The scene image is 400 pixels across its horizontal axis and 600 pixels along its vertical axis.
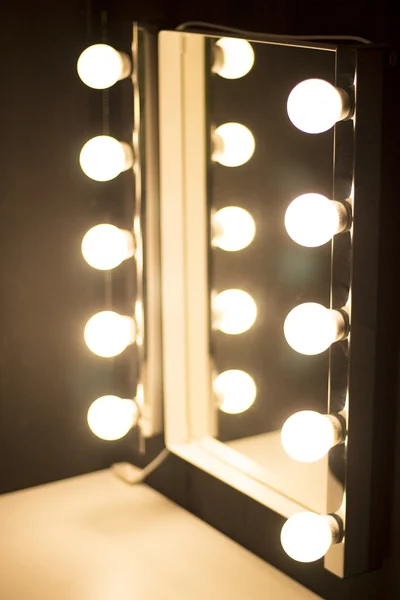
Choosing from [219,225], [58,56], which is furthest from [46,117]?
A: [219,225]

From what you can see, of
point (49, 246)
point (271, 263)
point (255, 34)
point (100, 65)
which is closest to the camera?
point (255, 34)

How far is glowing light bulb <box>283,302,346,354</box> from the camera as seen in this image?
2.77ft

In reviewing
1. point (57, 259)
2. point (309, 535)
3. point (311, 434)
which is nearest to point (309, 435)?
point (311, 434)

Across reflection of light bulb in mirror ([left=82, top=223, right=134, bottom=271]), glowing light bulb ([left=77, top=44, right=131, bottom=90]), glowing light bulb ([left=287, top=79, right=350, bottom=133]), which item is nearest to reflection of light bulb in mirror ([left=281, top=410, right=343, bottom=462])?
glowing light bulb ([left=287, top=79, right=350, bottom=133])

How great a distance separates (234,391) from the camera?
109cm

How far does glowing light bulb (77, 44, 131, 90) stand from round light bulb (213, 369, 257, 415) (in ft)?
1.41

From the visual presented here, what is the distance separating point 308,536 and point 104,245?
1.63ft

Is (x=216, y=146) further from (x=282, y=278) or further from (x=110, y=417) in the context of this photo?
(x=110, y=417)

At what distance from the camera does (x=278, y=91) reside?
97cm

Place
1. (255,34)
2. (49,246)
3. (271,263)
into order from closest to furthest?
(255,34), (271,263), (49,246)

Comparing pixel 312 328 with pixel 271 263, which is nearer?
pixel 312 328

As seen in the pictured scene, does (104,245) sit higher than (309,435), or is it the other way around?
(104,245)

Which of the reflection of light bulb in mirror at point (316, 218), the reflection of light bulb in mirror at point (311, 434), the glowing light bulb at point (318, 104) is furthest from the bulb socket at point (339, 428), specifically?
the glowing light bulb at point (318, 104)

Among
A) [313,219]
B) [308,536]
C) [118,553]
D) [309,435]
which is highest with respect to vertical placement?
[313,219]
